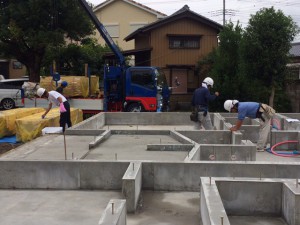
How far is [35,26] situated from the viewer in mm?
23047

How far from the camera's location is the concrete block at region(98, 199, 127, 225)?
4.05 meters

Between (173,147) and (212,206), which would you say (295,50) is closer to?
(173,147)

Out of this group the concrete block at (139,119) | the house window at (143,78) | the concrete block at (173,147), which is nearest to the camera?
the concrete block at (173,147)

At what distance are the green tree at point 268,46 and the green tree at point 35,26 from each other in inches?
437

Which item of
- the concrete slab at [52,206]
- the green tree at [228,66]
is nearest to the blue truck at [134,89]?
the green tree at [228,66]

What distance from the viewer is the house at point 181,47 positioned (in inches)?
A: 902

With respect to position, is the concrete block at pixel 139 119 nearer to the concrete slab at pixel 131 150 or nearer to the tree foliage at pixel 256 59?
the concrete slab at pixel 131 150

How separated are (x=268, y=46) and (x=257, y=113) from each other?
8.57 m

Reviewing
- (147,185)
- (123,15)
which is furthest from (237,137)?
(123,15)

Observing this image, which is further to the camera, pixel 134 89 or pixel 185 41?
pixel 185 41

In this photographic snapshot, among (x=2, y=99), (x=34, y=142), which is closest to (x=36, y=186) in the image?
(x=34, y=142)

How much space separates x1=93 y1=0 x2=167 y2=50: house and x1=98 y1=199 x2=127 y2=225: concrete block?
107 ft

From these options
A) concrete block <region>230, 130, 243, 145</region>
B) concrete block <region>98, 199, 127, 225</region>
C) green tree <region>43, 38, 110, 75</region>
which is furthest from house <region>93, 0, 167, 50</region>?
concrete block <region>98, 199, 127, 225</region>

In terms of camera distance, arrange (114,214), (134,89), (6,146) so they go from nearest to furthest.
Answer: (114,214) → (6,146) → (134,89)
